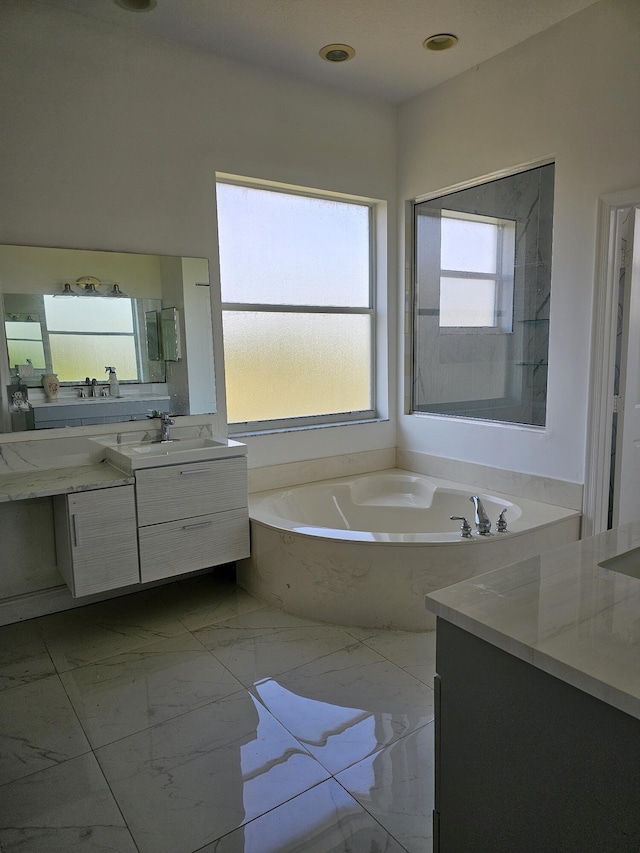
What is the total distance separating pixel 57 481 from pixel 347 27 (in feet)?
8.28

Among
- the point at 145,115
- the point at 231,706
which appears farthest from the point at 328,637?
the point at 145,115

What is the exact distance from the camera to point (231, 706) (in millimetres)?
2080

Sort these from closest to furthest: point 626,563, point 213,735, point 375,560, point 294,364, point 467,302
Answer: point 626,563, point 213,735, point 375,560, point 467,302, point 294,364

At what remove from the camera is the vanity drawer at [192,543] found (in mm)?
2656

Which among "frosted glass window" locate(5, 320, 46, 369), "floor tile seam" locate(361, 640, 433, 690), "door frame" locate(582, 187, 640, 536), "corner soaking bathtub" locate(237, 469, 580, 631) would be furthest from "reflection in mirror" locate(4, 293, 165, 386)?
"door frame" locate(582, 187, 640, 536)

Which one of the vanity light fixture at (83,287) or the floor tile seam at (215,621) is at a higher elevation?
the vanity light fixture at (83,287)

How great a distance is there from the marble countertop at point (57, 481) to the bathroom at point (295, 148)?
A: 26 centimetres

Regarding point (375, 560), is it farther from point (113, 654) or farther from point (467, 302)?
point (467, 302)

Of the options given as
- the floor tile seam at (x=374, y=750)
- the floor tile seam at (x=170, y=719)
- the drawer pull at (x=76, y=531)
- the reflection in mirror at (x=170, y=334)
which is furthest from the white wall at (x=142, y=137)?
the floor tile seam at (x=374, y=750)

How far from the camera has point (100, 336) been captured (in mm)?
2840

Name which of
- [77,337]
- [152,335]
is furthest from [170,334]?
[77,337]

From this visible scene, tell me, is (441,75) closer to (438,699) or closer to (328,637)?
(328,637)

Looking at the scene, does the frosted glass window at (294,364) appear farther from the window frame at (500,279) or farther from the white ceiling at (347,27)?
the white ceiling at (347,27)

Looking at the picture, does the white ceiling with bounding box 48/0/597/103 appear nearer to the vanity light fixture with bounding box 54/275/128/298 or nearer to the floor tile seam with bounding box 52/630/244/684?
Result: the vanity light fixture with bounding box 54/275/128/298
